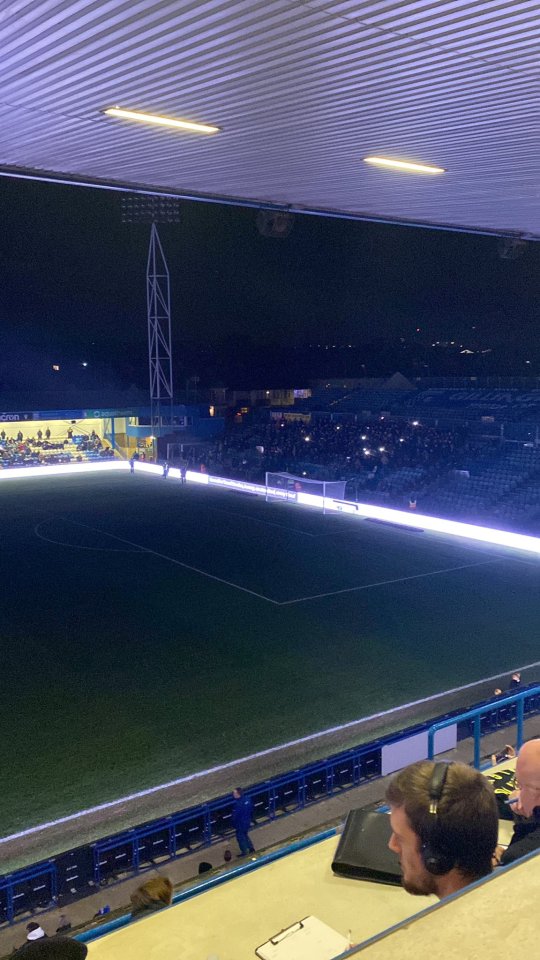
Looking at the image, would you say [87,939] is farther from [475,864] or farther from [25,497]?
[25,497]

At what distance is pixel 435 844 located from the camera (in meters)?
1.88


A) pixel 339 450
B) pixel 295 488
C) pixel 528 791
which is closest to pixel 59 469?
pixel 339 450

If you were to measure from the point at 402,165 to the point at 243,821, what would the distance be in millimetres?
7790

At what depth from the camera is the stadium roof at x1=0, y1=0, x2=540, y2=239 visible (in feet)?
17.2

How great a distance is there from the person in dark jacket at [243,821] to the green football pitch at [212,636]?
1.40 metres

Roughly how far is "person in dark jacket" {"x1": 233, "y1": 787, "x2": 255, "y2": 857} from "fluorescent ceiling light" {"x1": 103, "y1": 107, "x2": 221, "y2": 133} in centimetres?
716

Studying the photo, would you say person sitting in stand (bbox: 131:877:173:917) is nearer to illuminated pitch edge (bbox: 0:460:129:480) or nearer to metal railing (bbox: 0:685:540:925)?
metal railing (bbox: 0:685:540:925)

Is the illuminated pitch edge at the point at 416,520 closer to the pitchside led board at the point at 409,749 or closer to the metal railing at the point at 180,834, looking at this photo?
the pitchside led board at the point at 409,749

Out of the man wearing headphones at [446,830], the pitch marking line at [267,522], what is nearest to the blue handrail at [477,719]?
the man wearing headphones at [446,830]

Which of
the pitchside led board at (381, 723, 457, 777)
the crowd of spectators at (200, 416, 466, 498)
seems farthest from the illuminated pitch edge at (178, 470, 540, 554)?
the pitchside led board at (381, 723, 457, 777)

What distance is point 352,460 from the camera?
34250 mm

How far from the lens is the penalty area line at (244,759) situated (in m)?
8.33

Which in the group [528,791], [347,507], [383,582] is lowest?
[383,582]

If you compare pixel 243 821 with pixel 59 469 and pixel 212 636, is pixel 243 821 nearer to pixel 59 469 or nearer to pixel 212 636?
pixel 212 636
